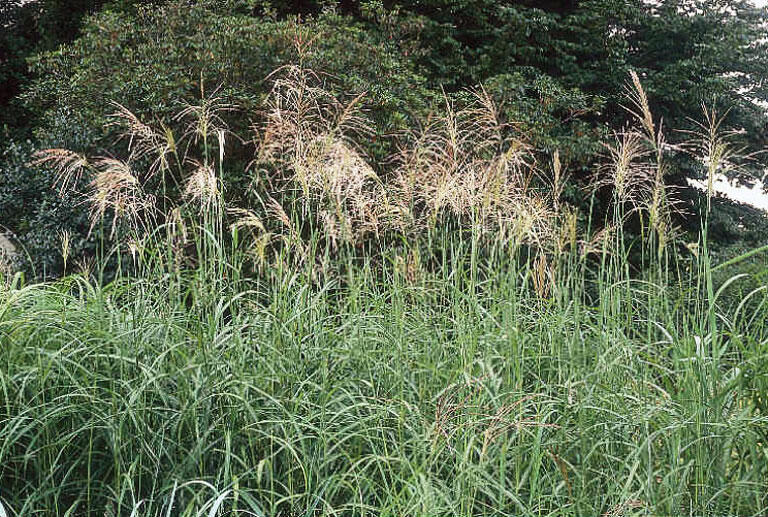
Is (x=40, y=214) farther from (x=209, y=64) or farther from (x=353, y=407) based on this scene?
(x=353, y=407)

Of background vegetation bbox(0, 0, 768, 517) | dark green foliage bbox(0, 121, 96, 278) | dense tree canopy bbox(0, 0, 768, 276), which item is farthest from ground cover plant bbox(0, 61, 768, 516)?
dark green foliage bbox(0, 121, 96, 278)

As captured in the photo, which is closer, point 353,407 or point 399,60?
point 353,407

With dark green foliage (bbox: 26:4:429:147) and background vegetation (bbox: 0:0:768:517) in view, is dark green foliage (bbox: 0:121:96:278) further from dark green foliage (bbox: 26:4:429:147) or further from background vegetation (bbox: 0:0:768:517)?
background vegetation (bbox: 0:0:768:517)

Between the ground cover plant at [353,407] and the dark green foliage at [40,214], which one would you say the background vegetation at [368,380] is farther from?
the dark green foliage at [40,214]

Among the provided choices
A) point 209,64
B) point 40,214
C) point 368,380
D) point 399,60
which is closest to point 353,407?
point 368,380

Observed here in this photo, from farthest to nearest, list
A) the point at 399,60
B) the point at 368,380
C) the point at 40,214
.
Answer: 1. the point at 399,60
2. the point at 40,214
3. the point at 368,380

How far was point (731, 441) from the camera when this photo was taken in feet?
9.39

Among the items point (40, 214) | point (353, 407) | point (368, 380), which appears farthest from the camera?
point (40, 214)

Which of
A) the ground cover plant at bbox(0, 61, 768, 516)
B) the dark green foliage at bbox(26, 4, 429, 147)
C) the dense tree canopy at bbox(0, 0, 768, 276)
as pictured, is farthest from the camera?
the dense tree canopy at bbox(0, 0, 768, 276)

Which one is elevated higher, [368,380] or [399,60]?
[399,60]

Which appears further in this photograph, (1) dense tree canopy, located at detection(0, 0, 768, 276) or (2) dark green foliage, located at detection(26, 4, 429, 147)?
(1) dense tree canopy, located at detection(0, 0, 768, 276)

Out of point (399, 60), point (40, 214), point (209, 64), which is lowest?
point (40, 214)

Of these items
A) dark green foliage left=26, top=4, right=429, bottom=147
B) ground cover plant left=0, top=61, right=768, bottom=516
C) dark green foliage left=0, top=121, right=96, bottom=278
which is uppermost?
dark green foliage left=26, top=4, right=429, bottom=147

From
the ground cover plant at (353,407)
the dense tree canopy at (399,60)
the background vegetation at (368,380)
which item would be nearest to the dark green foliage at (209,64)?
the dense tree canopy at (399,60)
